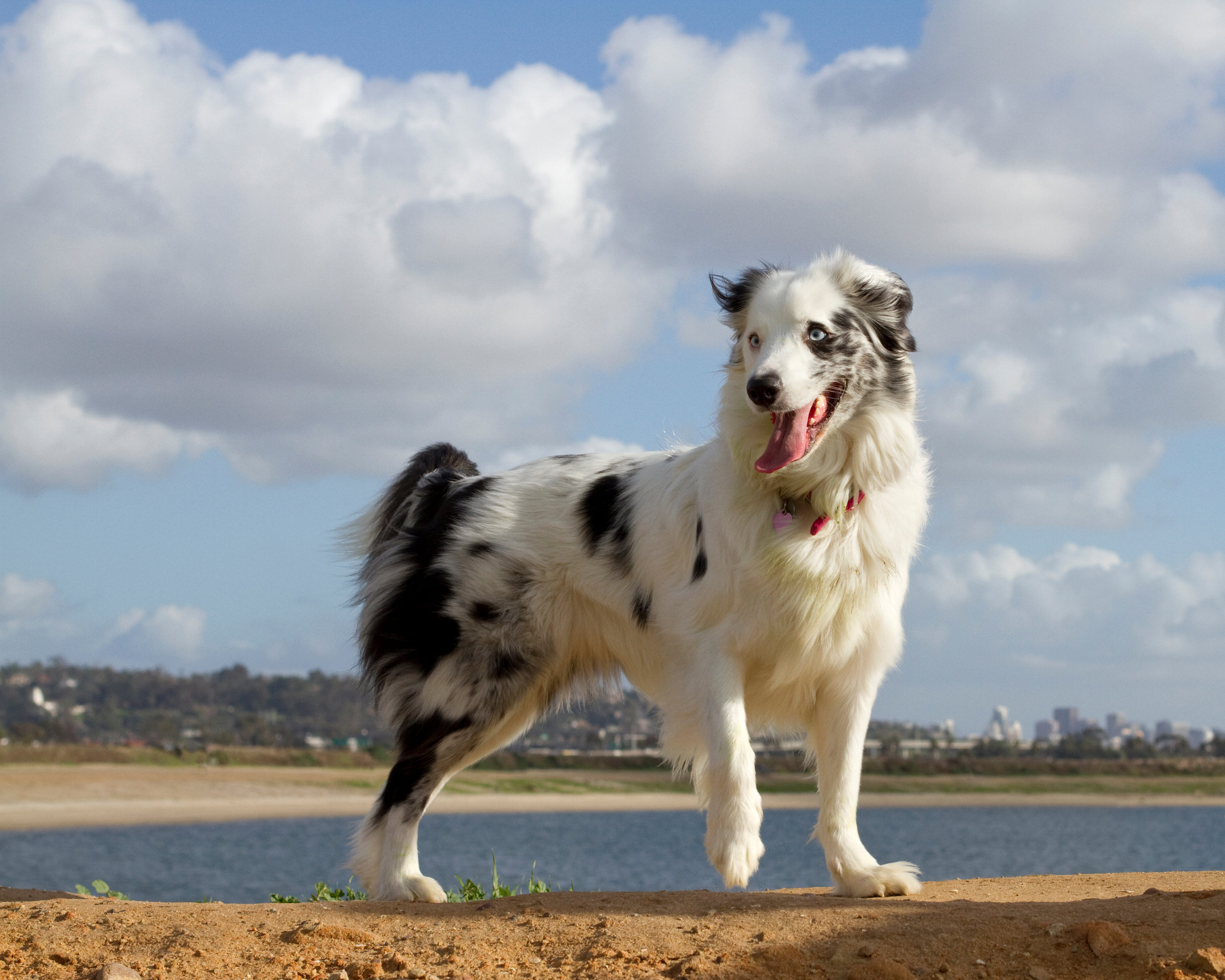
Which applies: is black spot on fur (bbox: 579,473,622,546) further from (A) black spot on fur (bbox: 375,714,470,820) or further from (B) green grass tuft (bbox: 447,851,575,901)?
(B) green grass tuft (bbox: 447,851,575,901)

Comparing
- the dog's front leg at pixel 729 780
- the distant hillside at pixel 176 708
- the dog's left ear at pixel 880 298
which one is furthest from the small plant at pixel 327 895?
the distant hillside at pixel 176 708

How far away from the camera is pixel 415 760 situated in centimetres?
618

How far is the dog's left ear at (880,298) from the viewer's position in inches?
210

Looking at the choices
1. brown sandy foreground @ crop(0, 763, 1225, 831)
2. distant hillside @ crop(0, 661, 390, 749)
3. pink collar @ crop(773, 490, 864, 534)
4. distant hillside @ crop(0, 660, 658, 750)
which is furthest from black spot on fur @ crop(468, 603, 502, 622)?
distant hillside @ crop(0, 661, 390, 749)

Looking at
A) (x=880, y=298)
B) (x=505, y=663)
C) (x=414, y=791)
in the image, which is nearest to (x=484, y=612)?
(x=505, y=663)

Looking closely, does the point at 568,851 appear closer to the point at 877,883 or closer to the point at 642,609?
the point at 642,609

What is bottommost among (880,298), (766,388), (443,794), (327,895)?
Result: (443,794)

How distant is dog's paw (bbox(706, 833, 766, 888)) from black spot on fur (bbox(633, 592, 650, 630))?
1.23 m

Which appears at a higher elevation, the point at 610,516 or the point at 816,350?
the point at 816,350

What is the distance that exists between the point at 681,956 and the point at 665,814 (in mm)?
59913

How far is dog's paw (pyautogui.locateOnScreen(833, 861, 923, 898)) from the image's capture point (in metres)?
5.33

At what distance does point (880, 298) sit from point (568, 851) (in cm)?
3313

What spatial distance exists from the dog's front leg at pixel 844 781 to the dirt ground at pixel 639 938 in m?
0.32

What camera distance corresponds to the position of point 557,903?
4.93 metres
